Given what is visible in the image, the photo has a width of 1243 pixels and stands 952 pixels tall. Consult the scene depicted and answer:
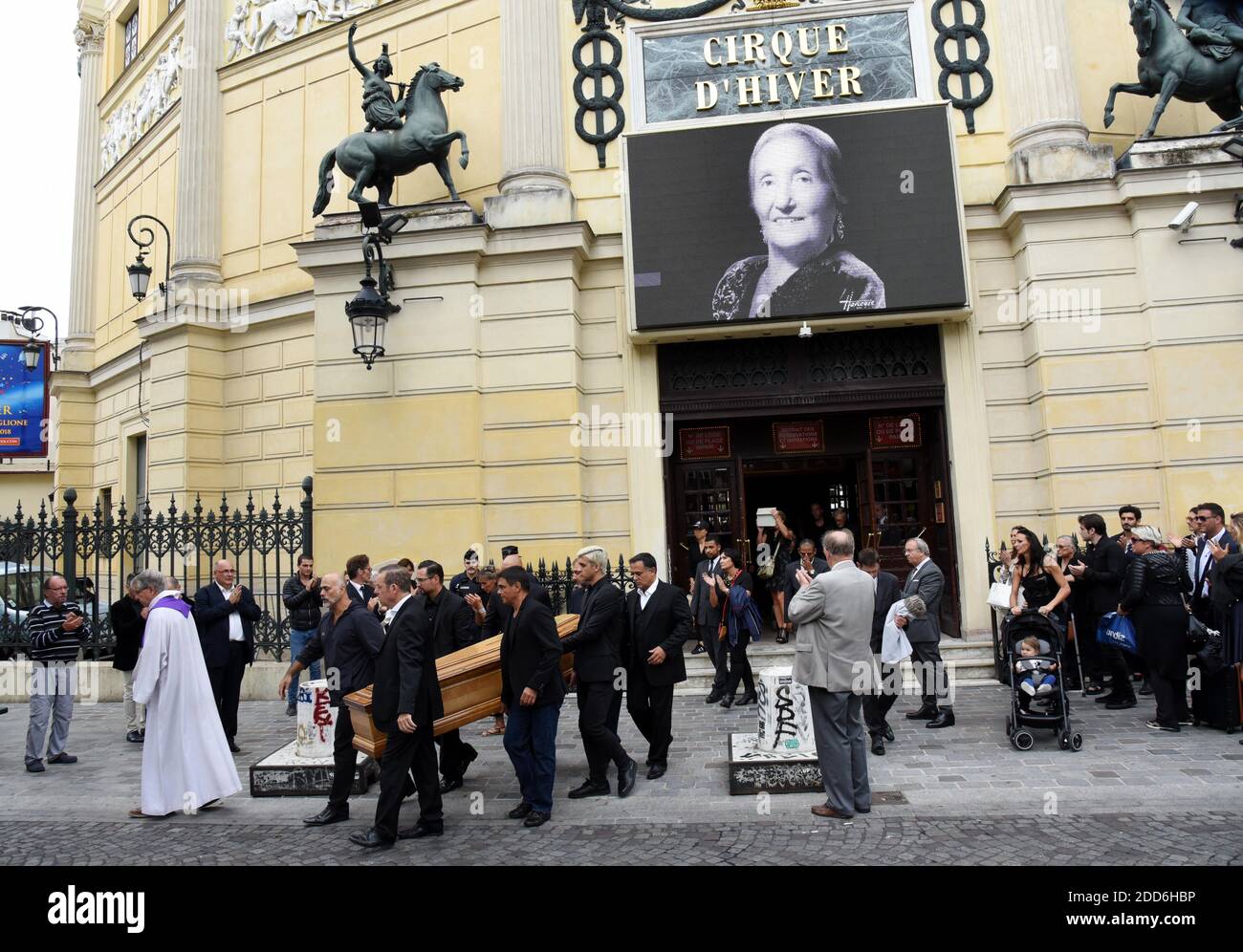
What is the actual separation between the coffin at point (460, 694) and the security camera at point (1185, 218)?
10.5 meters

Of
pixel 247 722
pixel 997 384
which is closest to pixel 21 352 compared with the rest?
pixel 247 722

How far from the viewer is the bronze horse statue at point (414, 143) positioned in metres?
12.7

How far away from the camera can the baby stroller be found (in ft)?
24.0

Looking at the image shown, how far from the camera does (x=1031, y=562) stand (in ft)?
26.9

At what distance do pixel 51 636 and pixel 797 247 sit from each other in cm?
1051

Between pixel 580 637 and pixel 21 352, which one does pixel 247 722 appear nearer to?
pixel 580 637

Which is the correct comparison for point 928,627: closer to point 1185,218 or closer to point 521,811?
point 521,811

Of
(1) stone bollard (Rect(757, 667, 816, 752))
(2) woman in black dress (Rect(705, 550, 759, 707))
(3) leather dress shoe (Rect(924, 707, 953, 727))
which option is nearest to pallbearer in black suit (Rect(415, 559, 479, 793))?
(1) stone bollard (Rect(757, 667, 816, 752))

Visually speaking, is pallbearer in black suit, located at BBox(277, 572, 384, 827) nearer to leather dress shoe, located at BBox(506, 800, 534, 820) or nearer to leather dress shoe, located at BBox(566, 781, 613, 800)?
leather dress shoe, located at BBox(506, 800, 534, 820)

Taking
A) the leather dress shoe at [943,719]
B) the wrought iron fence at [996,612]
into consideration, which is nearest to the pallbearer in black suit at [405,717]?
the leather dress shoe at [943,719]

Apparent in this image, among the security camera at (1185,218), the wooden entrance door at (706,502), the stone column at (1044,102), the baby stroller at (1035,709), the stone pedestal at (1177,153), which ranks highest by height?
the stone column at (1044,102)

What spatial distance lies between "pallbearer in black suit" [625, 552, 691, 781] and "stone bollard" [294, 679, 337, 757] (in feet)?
8.70

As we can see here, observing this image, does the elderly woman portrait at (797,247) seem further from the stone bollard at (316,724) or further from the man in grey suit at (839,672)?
the stone bollard at (316,724)
